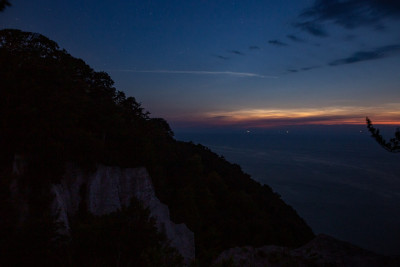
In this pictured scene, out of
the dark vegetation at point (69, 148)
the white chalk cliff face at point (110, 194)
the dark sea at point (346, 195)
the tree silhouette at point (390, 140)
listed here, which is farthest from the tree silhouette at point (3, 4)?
the dark sea at point (346, 195)

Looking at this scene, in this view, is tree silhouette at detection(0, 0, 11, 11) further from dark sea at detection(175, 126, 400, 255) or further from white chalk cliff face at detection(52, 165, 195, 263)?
dark sea at detection(175, 126, 400, 255)

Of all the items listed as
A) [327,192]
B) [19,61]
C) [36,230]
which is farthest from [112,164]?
[327,192]

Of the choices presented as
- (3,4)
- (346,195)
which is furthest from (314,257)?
(346,195)

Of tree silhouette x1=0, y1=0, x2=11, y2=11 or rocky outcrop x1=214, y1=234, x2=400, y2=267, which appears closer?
tree silhouette x1=0, y1=0, x2=11, y2=11

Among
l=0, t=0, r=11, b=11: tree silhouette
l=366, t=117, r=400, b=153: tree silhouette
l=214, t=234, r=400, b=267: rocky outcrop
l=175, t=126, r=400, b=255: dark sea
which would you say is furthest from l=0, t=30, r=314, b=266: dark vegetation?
l=175, t=126, r=400, b=255: dark sea

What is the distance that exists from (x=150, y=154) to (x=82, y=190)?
7210mm

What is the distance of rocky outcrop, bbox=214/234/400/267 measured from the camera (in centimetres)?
973

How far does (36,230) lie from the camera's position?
785 centimetres

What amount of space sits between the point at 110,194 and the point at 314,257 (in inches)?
548

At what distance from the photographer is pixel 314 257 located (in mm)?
10203

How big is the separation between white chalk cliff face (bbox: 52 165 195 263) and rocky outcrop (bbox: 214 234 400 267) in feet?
9.52

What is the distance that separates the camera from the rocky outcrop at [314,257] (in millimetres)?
9727

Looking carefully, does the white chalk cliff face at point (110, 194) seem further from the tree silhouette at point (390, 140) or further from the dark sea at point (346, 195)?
the dark sea at point (346, 195)

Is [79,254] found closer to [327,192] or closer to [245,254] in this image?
[245,254]
